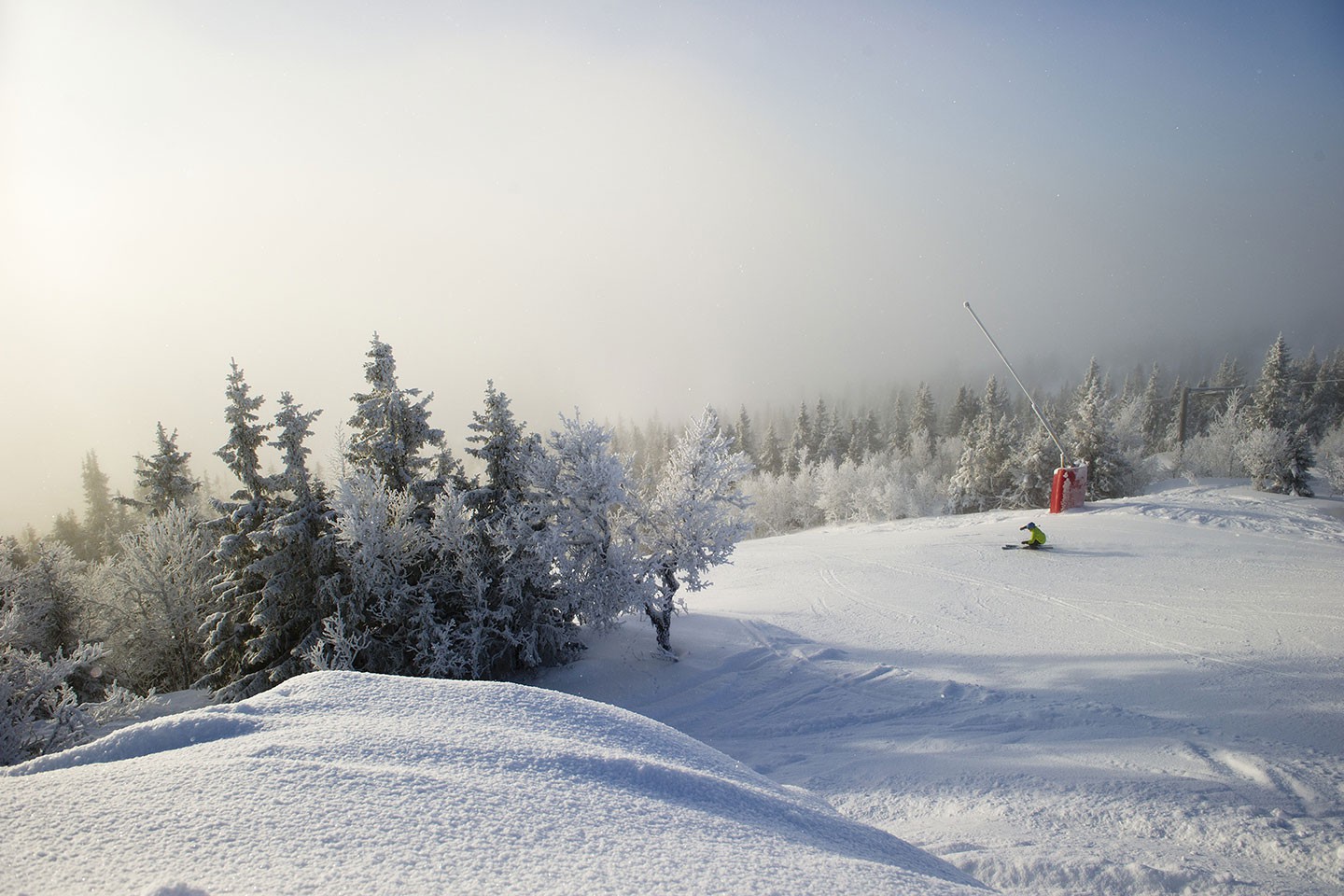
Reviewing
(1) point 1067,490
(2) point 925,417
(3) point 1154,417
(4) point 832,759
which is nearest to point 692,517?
(4) point 832,759

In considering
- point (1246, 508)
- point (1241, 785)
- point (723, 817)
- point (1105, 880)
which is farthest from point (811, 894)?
point (1246, 508)

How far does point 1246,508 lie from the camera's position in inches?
896

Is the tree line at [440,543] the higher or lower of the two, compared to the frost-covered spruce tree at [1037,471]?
higher

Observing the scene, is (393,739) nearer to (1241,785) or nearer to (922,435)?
(1241,785)

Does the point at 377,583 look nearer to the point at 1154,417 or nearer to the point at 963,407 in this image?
the point at 963,407

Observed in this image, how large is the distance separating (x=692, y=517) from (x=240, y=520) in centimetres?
1414

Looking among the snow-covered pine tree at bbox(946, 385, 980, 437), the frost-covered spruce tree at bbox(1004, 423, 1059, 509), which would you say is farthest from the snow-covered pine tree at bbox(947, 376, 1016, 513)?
the snow-covered pine tree at bbox(946, 385, 980, 437)

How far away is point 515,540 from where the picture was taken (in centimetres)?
1633

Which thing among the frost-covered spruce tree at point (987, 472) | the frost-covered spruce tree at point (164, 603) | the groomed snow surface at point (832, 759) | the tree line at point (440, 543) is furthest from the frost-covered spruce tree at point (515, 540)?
the frost-covered spruce tree at point (987, 472)

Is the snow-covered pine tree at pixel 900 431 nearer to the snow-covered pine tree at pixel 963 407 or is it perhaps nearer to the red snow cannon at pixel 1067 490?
the snow-covered pine tree at pixel 963 407

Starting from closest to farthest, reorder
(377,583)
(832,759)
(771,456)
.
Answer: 1. (832,759)
2. (377,583)
3. (771,456)

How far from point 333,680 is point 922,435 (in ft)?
275

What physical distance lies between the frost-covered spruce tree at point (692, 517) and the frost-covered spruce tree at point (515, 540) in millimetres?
2979

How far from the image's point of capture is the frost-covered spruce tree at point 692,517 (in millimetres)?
15500
